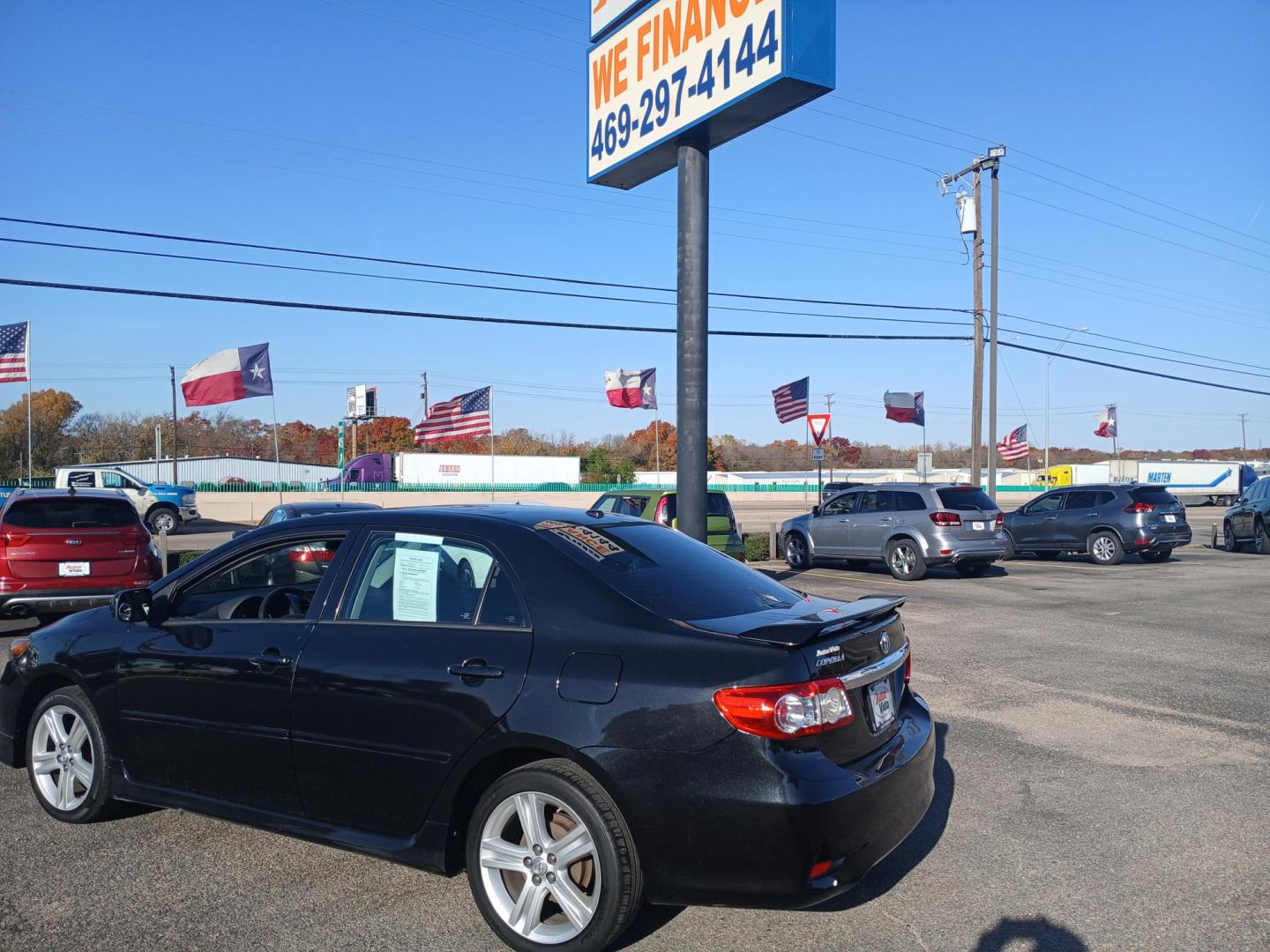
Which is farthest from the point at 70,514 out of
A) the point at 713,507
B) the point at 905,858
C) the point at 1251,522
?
the point at 1251,522

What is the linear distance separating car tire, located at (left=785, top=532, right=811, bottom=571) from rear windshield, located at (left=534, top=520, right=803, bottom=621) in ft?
49.0

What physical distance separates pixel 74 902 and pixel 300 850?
928mm

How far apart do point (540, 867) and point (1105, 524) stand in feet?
64.6

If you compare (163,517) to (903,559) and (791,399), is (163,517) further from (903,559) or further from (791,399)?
(903,559)

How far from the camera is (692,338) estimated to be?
524 inches

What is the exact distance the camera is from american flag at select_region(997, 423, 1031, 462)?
4854cm

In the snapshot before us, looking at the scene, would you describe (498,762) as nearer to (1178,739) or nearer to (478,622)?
(478,622)

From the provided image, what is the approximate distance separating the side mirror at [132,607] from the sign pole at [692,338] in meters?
8.93

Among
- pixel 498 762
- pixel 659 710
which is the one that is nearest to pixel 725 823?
pixel 659 710

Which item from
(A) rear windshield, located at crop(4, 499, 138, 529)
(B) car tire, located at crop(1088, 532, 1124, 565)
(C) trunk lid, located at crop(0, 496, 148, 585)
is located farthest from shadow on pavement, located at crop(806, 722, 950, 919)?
(B) car tire, located at crop(1088, 532, 1124, 565)

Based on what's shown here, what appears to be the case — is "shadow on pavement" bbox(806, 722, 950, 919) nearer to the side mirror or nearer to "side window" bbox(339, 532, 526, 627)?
"side window" bbox(339, 532, 526, 627)

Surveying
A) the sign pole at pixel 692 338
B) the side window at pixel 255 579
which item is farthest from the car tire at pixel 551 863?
the sign pole at pixel 692 338

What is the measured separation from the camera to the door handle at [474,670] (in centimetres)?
373

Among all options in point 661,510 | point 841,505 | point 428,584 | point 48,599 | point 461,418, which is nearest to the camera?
point 428,584
